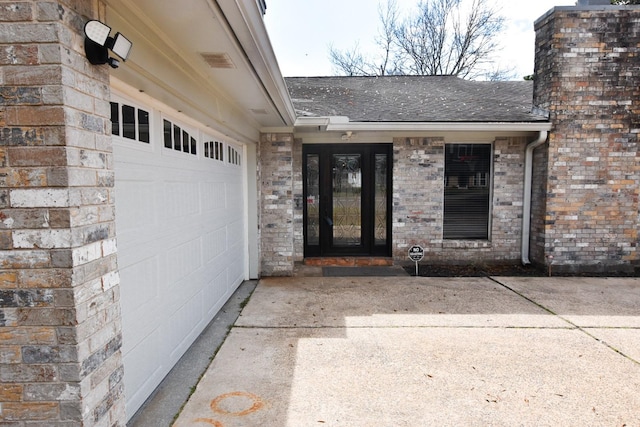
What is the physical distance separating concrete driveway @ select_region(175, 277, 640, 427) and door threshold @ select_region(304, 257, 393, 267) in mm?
1564

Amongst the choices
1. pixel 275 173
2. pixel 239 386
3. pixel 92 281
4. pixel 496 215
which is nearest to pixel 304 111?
pixel 275 173

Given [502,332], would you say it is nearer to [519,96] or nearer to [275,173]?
[275,173]

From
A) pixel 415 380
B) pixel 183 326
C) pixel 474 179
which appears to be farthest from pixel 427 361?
pixel 474 179

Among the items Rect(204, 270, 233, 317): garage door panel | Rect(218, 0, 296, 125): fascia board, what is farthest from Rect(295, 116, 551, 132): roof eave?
Rect(204, 270, 233, 317): garage door panel

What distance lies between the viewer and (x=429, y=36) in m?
17.4

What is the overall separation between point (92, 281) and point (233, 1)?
149cm

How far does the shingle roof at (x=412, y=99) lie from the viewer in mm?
6414

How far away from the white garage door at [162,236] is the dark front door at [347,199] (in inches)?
102

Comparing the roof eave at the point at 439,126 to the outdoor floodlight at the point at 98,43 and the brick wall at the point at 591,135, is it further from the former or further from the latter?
the outdoor floodlight at the point at 98,43

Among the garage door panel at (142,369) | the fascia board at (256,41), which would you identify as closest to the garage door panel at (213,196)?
the fascia board at (256,41)

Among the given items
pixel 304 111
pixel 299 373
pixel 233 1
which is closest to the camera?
pixel 233 1

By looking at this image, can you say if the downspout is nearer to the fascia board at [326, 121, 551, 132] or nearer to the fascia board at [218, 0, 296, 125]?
the fascia board at [326, 121, 551, 132]

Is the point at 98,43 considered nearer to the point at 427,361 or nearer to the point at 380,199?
the point at 427,361

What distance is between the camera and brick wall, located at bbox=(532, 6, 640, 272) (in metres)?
6.11
